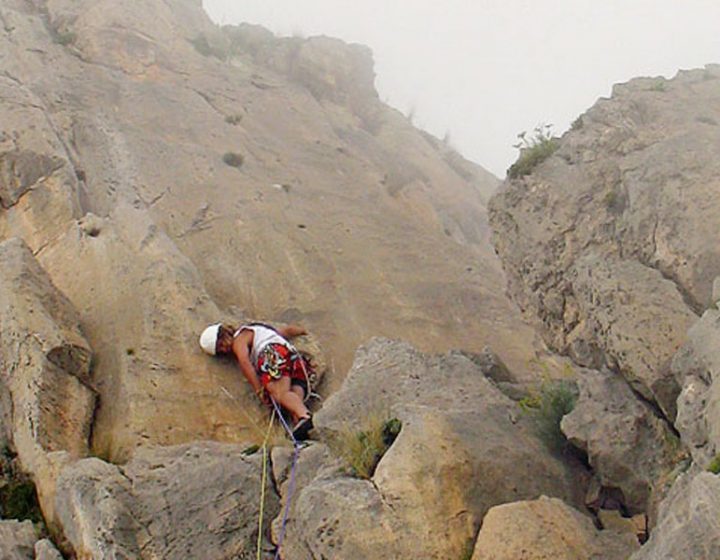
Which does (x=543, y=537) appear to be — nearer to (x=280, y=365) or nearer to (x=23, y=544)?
(x=280, y=365)

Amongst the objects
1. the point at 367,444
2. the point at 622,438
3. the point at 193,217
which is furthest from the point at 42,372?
the point at 622,438

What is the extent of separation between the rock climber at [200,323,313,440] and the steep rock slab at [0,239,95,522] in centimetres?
186

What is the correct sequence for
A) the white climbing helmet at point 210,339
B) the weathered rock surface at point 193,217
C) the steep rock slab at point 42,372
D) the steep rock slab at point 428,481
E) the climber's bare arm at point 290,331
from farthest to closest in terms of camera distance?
the climber's bare arm at point 290,331 < the weathered rock surface at point 193,217 < the white climbing helmet at point 210,339 < the steep rock slab at point 42,372 < the steep rock slab at point 428,481

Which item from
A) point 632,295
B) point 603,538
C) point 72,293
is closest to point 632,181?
point 632,295

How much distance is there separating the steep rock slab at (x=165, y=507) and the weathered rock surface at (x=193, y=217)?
4.01ft

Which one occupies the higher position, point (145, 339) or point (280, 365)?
point (280, 365)

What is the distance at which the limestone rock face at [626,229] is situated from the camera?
755 centimetres

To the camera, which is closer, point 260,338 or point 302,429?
point 302,429

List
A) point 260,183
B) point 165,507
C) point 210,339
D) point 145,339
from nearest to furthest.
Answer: point 165,507 < point 210,339 < point 145,339 < point 260,183

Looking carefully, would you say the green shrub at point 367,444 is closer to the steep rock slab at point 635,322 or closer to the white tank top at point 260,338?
the steep rock slab at point 635,322

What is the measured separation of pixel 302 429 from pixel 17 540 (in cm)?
335

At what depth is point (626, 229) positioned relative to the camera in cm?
859

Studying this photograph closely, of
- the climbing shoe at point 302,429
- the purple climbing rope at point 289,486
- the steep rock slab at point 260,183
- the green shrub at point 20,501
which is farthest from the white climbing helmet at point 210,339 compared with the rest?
the green shrub at point 20,501

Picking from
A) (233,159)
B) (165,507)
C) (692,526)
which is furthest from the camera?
(233,159)
